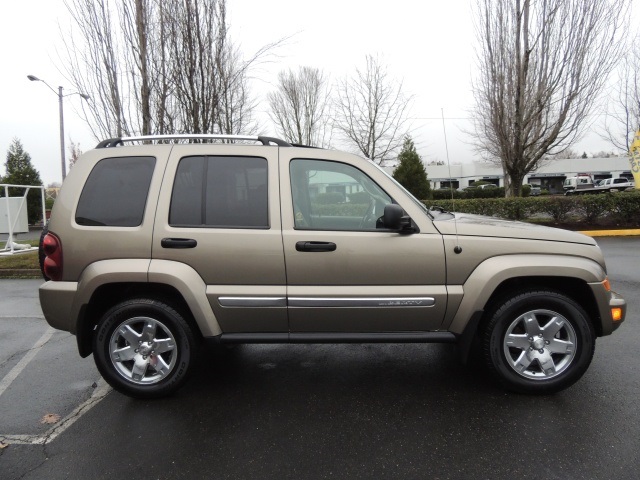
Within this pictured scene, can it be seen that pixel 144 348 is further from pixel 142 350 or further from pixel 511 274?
pixel 511 274

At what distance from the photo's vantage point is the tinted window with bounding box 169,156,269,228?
3.22 meters

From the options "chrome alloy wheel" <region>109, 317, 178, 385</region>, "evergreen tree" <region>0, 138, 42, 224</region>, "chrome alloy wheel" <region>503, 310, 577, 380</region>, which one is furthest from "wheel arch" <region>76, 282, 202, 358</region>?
"evergreen tree" <region>0, 138, 42, 224</region>

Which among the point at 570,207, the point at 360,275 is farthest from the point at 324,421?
the point at 570,207

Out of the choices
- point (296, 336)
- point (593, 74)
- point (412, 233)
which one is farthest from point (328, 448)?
point (593, 74)

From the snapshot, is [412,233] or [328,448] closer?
[328,448]

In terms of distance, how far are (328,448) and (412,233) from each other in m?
1.57

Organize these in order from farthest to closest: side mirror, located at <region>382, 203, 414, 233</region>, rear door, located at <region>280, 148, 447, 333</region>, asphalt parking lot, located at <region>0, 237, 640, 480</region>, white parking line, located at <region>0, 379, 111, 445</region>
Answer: rear door, located at <region>280, 148, 447, 333</region> → side mirror, located at <region>382, 203, 414, 233</region> → white parking line, located at <region>0, 379, 111, 445</region> → asphalt parking lot, located at <region>0, 237, 640, 480</region>

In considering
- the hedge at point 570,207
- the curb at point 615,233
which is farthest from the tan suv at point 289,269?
the curb at point 615,233

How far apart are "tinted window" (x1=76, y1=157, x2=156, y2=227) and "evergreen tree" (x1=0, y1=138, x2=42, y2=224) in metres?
26.5

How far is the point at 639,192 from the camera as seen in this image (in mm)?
13203

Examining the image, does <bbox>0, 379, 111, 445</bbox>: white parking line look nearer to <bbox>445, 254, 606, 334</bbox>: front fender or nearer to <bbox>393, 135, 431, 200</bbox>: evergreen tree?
<bbox>445, 254, 606, 334</bbox>: front fender

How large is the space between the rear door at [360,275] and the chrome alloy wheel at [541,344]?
23.6 inches

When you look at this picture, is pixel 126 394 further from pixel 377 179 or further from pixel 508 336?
pixel 508 336

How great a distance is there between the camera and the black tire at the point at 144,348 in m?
3.23
